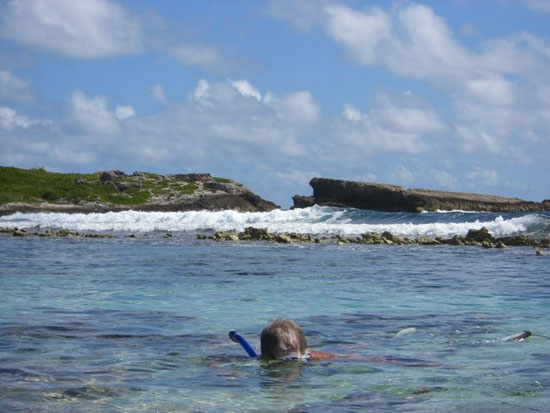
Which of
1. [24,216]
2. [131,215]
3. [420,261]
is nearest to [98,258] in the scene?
[420,261]

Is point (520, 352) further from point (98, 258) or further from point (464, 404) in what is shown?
point (98, 258)

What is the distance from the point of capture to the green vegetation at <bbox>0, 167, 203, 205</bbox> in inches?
2849

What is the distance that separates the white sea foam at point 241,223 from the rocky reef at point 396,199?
658 cm

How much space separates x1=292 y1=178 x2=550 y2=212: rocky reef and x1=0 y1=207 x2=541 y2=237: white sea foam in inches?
259

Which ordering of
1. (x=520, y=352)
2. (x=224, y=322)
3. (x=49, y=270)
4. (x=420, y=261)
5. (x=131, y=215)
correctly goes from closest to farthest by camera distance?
(x=520, y=352), (x=224, y=322), (x=49, y=270), (x=420, y=261), (x=131, y=215)

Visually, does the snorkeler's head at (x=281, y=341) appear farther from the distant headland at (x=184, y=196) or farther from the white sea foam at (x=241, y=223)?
the distant headland at (x=184, y=196)

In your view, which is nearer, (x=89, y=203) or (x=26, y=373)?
(x=26, y=373)

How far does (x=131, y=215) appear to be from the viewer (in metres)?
61.0

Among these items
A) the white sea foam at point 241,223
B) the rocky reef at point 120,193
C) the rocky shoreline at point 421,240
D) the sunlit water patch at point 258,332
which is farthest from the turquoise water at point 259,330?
the rocky reef at point 120,193

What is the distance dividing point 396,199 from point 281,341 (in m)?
58.9

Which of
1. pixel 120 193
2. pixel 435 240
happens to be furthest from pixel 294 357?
pixel 120 193

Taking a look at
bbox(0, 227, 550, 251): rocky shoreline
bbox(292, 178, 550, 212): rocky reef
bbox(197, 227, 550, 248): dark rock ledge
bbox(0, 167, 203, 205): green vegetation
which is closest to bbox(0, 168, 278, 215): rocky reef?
bbox(0, 167, 203, 205): green vegetation

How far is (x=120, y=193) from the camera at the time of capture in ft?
256

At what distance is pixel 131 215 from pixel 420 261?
40.2 metres
